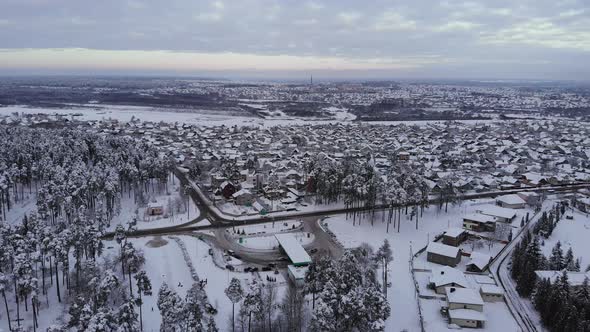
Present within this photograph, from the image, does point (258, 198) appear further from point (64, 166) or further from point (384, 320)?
point (384, 320)

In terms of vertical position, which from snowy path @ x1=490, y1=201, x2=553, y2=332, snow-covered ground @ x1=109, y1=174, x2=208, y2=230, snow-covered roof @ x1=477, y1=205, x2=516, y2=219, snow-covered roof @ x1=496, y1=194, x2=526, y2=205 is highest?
snow-covered roof @ x1=496, y1=194, x2=526, y2=205

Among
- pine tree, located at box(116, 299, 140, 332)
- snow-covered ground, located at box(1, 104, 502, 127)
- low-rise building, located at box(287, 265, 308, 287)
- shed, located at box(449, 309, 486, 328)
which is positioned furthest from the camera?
snow-covered ground, located at box(1, 104, 502, 127)

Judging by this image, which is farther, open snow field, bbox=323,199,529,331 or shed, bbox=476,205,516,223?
shed, bbox=476,205,516,223

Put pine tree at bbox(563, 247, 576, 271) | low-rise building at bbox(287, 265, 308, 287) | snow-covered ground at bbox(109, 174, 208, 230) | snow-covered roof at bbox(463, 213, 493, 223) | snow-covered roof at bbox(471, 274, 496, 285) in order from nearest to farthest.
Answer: low-rise building at bbox(287, 265, 308, 287)
snow-covered roof at bbox(471, 274, 496, 285)
pine tree at bbox(563, 247, 576, 271)
snow-covered roof at bbox(463, 213, 493, 223)
snow-covered ground at bbox(109, 174, 208, 230)

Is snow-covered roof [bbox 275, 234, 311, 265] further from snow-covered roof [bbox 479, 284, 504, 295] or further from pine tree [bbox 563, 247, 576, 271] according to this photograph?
pine tree [bbox 563, 247, 576, 271]

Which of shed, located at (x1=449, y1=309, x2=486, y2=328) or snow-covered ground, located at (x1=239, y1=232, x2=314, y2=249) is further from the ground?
snow-covered ground, located at (x1=239, y1=232, x2=314, y2=249)

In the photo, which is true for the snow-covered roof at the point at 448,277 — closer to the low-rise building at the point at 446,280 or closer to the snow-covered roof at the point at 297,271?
the low-rise building at the point at 446,280

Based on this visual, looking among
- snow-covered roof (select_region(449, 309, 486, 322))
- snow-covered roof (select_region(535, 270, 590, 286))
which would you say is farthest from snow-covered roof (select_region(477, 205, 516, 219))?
snow-covered roof (select_region(449, 309, 486, 322))
